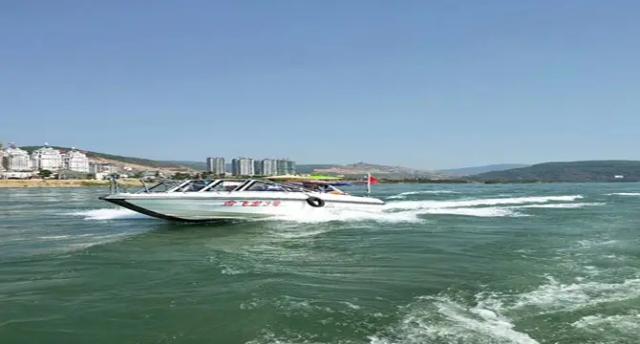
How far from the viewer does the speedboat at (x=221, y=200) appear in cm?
2319

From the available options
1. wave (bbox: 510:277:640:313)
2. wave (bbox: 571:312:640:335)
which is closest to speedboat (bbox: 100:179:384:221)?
wave (bbox: 510:277:640:313)

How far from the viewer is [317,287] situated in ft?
36.8

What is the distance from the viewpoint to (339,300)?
1006 cm

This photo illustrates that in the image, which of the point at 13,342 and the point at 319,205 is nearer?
the point at 13,342

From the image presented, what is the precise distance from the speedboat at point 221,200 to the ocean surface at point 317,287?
1.91 metres

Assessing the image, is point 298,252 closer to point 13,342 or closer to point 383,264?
point 383,264

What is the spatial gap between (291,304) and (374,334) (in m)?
2.09

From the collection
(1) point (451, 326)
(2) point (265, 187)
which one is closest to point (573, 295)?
(1) point (451, 326)

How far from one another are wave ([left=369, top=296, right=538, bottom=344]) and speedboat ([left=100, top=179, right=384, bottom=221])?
1530cm

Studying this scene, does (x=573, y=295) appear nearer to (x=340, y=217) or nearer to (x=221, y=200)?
(x=221, y=200)

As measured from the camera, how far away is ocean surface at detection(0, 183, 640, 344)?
327 inches

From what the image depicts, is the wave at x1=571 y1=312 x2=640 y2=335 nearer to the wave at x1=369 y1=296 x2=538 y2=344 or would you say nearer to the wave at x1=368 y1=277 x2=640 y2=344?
the wave at x1=368 y1=277 x2=640 y2=344

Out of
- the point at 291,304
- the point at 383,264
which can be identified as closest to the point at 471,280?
the point at 383,264

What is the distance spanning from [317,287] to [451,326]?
337 centimetres
